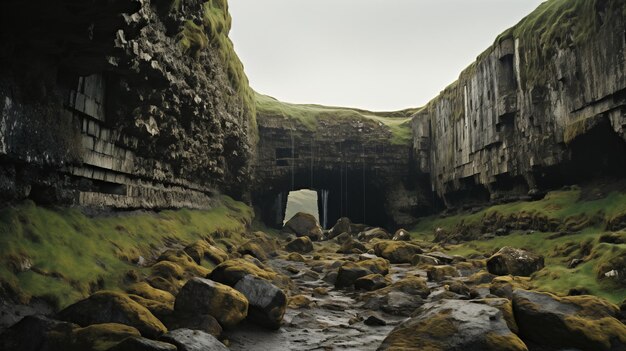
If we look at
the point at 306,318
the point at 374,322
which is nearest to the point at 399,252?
the point at 374,322

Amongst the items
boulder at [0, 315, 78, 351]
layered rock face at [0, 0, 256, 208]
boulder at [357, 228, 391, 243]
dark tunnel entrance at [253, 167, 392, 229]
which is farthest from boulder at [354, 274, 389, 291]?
dark tunnel entrance at [253, 167, 392, 229]

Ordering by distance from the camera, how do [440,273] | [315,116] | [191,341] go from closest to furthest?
[191,341] → [440,273] → [315,116]

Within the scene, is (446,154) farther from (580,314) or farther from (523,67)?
(580,314)

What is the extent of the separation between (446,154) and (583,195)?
64.0 feet

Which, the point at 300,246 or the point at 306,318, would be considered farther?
the point at 300,246

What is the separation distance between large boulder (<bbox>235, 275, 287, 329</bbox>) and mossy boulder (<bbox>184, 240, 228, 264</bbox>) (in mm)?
5958

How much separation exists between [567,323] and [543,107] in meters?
23.1

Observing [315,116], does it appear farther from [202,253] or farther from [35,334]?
[35,334]

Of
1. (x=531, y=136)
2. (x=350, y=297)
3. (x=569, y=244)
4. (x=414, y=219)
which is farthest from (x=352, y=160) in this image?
(x=350, y=297)

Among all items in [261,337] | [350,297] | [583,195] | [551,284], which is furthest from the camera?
[583,195]

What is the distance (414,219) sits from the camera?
1946 inches

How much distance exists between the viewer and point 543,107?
28297 millimetres

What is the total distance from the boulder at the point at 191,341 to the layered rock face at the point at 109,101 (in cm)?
686

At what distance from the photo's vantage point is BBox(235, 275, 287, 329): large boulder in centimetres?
1093
